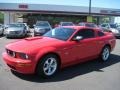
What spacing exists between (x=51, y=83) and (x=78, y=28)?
2587 mm

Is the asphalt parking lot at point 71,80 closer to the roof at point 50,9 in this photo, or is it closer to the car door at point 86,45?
the car door at point 86,45

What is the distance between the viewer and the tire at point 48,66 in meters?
6.72

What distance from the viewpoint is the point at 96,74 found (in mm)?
7488

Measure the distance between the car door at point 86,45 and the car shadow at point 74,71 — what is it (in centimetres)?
38

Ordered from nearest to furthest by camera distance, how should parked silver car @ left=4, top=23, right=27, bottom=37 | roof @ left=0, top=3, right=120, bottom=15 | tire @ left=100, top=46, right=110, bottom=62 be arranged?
tire @ left=100, top=46, right=110, bottom=62, parked silver car @ left=4, top=23, right=27, bottom=37, roof @ left=0, top=3, right=120, bottom=15

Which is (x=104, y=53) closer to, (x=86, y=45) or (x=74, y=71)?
(x=86, y=45)

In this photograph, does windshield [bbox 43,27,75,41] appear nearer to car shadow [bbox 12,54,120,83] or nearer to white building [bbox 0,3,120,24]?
car shadow [bbox 12,54,120,83]

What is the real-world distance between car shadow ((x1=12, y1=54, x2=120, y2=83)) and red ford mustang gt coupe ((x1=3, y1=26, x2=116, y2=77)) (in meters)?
0.23

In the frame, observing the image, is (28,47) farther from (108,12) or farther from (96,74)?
(108,12)

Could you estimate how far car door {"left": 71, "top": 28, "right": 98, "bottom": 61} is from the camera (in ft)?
26.1

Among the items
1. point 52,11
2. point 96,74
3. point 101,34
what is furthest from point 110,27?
point 52,11

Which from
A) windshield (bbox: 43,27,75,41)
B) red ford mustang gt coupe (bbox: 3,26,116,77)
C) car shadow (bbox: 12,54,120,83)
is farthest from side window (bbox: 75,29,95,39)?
car shadow (bbox: 12,54,120,83)

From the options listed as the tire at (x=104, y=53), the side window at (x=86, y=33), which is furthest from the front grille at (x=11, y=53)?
the tire at (x=104, y=53)

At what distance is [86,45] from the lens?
8219 millimetres
